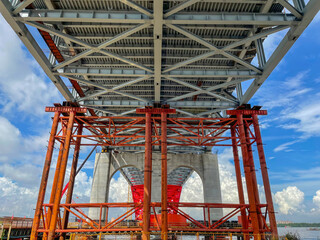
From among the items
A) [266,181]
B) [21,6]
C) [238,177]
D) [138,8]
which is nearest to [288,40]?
[138,8]

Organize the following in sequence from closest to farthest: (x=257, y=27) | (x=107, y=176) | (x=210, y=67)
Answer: (x=257, y=27)
(x=210, y=67)
(x=107, y=176)

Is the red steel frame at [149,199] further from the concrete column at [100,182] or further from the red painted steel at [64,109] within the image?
the concrete column at [100,182]

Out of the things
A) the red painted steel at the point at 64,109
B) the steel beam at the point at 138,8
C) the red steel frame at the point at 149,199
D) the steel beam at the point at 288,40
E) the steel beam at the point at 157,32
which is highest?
the steel beam at the point at 138,8

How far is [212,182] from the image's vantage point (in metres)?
38.6

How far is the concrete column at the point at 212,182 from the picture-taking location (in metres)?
36.5

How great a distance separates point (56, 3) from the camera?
17094mm

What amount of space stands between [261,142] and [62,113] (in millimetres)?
20559

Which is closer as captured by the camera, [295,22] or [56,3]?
[295,22]

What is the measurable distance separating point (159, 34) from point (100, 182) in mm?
28422

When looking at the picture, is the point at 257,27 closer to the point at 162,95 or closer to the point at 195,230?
the point at 162,95

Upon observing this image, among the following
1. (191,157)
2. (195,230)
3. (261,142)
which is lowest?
(195,230)

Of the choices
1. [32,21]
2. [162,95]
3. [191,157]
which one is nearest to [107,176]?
[191,157]

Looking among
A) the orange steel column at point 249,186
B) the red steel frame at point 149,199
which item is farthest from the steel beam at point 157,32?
the orange steel column at point 249,186

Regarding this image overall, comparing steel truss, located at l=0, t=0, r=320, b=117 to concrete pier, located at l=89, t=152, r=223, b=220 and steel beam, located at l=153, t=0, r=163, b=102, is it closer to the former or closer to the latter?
steel beam, located at l=153, t=0, r=163, b=102
